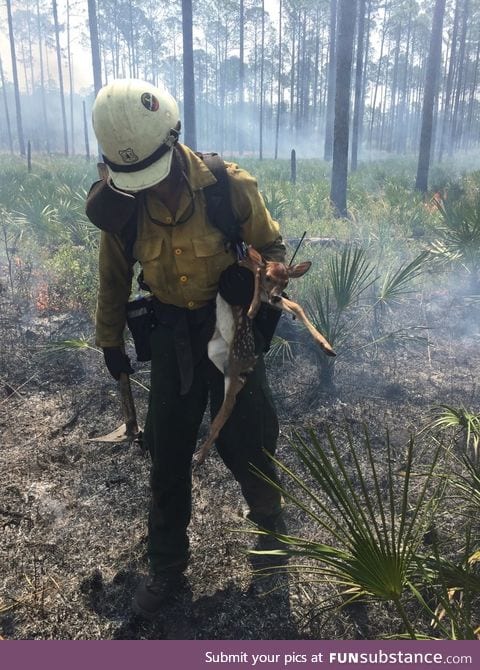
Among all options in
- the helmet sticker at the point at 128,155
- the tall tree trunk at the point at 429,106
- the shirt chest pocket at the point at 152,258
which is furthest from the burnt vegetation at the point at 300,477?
the tall tree trunk at the point at 429,106

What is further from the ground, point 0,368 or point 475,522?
point 475,522

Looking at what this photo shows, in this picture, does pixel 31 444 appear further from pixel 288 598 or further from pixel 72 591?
pixel 288 598

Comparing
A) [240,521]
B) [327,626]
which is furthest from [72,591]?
[327,626]

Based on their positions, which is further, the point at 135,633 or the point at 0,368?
the point at 0,368

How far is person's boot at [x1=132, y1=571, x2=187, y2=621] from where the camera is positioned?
206 centimetres

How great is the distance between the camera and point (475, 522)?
2285 millimetres

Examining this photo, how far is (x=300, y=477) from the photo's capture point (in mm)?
2980

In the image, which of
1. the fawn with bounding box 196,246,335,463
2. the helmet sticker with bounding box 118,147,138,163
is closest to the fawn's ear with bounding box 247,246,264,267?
the fawn with bounding box 196,246,335,463

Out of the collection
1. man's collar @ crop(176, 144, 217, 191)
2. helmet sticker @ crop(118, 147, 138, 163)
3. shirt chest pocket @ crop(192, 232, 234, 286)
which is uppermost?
helmet sticker @ crop(118, 147, 138, 163)

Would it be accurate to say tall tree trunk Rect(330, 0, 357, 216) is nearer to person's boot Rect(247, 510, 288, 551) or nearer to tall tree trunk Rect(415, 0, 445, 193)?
tall tree trunk Rect(415, 0, 445, 193)

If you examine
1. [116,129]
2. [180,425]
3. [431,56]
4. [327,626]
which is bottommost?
[327,626]

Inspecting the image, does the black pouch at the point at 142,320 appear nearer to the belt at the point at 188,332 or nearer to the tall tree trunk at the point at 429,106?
the belt at the point at 188,332

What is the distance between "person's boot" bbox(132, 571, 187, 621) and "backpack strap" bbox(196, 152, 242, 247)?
4.87 ft

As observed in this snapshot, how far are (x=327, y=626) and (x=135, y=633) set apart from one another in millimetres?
780
